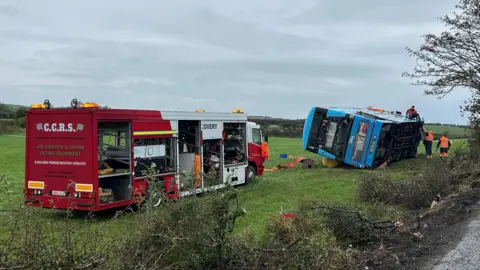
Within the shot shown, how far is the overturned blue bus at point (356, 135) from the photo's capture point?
2062 centimetres

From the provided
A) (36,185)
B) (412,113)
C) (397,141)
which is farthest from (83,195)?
(412,113)

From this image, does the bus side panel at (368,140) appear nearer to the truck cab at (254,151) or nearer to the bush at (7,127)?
the truck cab at (254,151)

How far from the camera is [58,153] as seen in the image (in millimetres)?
11188

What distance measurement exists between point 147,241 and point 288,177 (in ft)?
50.8

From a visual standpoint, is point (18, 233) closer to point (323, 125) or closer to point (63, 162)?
point (63, 162)

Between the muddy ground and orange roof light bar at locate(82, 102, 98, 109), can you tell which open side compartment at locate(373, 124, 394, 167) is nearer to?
the muddy ground

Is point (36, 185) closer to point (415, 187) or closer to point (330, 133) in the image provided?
point (415, 187)

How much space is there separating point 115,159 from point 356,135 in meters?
12.3

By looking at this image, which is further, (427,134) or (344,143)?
(427,134)

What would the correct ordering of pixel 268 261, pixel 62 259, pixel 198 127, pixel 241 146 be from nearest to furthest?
pixel 62 259
pixel 268 261
pixel 198 127
pixel 241 146

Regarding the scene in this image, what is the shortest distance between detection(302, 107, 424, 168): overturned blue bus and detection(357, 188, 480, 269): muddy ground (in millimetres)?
10741

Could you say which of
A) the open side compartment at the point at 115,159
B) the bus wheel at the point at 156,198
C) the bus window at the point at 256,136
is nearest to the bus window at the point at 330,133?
the bus window at the point at 256,136

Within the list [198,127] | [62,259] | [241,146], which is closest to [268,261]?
[62,259]

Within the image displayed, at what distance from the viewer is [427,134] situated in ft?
81.0
